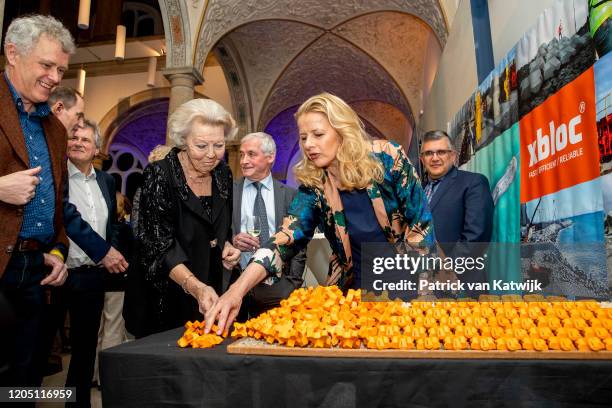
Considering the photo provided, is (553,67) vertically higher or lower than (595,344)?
higher

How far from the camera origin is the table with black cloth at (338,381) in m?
0.96

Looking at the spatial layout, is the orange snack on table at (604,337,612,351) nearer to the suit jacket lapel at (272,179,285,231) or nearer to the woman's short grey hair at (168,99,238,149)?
the woman's short grey hair at (168,99,238,149)

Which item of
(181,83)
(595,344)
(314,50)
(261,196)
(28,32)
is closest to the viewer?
(595,344)

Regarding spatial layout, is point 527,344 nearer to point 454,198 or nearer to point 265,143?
point 454,198

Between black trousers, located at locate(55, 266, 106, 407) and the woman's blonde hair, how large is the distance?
→ 1.65 meters

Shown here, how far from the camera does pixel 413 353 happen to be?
1.04 m

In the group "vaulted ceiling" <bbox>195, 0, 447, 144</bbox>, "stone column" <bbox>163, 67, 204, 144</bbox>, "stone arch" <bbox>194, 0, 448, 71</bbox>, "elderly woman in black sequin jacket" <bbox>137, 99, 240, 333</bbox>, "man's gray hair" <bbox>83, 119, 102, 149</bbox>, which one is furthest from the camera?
"vaulted ceiling" <bbox>195, 0, 447, 144</bbox>

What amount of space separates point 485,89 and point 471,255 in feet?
10.1

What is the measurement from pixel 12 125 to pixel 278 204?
1561 millimetres

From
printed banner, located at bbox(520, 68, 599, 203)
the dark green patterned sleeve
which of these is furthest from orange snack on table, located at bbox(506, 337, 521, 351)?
printed banner, located at bbox(520, 68, 599, 203)

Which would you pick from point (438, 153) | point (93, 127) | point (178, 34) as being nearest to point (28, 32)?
point (93, 127)

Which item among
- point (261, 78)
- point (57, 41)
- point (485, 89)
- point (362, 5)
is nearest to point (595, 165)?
point (485, 89)

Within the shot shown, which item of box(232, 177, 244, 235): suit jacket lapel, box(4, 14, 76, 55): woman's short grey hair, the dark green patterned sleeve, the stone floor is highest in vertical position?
box(4, 14, 76, 55): woman's short grey hair

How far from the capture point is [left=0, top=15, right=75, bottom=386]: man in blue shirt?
165cm
